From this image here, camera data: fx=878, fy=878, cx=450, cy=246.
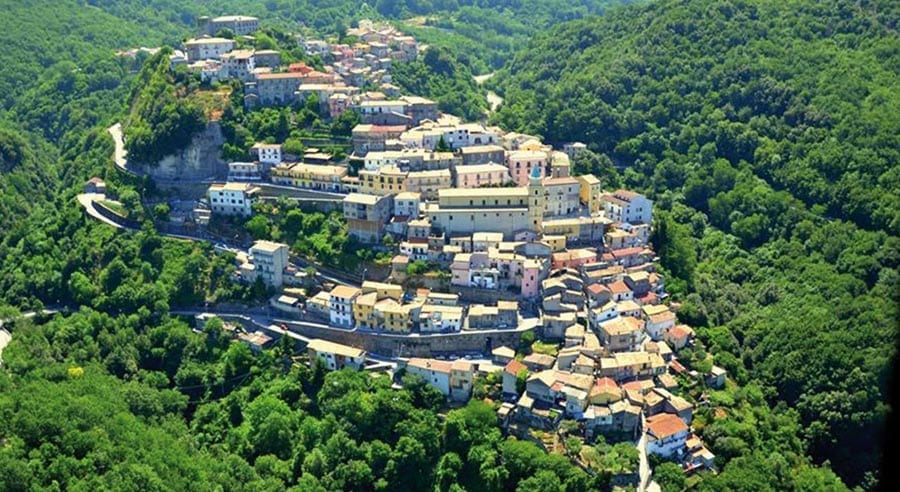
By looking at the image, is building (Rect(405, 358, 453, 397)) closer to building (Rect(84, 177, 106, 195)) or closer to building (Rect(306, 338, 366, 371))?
building (Rect(306, 338, 366, 371))

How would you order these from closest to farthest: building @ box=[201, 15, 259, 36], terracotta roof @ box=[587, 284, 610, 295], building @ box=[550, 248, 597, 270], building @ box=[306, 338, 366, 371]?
building @ box=[306, 338, 366, 371] < terracotta roof @ box=[587, 284, 610, 295] < building @ box=[550, 248, 597, 270] < building @ box=[201, 15, 259, 36]

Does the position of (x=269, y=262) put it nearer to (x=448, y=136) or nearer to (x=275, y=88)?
(x=448, y=136)

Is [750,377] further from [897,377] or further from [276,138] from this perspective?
[276,138]

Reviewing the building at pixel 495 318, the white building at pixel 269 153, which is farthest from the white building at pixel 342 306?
the white building at pixel 269 153

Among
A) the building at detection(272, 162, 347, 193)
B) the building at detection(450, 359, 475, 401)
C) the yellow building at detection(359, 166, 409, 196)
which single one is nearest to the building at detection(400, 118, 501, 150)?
the yellow building at detection(359, 166, 409, 196)

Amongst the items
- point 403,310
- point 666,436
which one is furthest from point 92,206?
point 666,436
